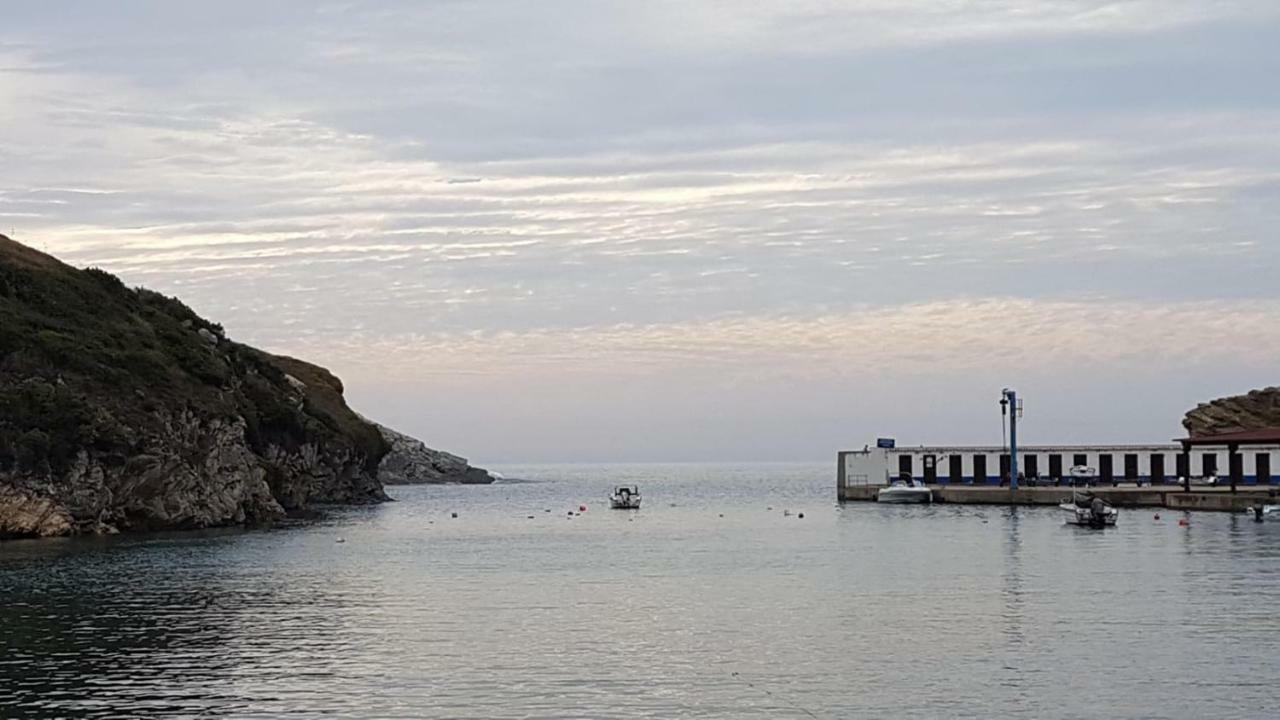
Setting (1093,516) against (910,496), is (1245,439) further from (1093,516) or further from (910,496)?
(910,496)

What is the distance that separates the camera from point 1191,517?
126 m

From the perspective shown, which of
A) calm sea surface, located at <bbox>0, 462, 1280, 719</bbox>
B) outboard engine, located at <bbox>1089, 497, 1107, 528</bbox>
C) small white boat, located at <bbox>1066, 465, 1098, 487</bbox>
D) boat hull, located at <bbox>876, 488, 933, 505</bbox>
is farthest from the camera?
small white boat, located at <bbox>1066, 465, 1098, 487</bbox>

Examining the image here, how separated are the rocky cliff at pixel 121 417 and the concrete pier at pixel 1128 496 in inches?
2786

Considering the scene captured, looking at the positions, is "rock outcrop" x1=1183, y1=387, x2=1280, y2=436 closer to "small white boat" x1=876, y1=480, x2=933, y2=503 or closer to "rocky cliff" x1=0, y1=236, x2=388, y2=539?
"small white boat" x1=876, y1=480, x2=933, y2=503

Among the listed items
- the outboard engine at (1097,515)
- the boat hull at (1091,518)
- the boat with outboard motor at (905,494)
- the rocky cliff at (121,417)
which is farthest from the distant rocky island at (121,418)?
the outboard engine at (1097,515)

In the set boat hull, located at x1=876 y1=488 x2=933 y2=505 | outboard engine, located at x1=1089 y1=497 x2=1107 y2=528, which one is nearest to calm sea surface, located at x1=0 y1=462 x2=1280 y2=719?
outboard engine, located at x1=1089 y1=497 x2=1107 y2=528

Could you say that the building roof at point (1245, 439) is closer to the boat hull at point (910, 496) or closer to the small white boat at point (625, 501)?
the boat hull at point (910, 496)

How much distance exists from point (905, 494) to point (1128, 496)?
24.5m

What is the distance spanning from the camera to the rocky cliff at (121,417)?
105 m

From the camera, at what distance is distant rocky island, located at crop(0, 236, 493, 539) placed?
105 metres

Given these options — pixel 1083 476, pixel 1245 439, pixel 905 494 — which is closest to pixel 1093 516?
pixel 1245 439

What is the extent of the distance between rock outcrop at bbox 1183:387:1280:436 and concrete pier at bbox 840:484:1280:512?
30313 mm

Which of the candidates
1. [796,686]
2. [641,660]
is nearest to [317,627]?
[641,660]

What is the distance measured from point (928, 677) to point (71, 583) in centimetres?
4594
